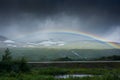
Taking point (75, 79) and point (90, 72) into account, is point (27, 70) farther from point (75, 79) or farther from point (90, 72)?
point (75, 79)

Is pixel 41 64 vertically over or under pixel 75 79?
over

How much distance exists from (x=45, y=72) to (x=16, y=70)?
7.33 feet

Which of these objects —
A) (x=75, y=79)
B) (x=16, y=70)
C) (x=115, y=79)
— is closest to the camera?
(x=115, y=79)

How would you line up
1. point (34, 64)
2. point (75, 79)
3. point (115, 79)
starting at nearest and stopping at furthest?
point (115, 79)
point (75, 79)
point (34, 64)

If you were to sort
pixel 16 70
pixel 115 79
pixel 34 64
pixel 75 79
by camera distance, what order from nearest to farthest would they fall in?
pixel 115 79 → pixel 75 79 → pixel 16 70 → pixel 34 64

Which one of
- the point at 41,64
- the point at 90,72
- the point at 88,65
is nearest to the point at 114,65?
the point at 88,65

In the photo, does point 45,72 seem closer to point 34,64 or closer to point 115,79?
point 34,64

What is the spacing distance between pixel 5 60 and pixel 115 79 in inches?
437

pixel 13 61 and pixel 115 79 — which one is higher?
pixel 13 61

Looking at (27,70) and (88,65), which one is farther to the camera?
(88,65)

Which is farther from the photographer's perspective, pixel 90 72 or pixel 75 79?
pixel 90 72

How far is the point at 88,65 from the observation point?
25750 millimetres

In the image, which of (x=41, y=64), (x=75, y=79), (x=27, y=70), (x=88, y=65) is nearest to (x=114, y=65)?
(x=88, y=65)

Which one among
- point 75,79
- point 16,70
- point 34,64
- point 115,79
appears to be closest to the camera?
point 115,79
